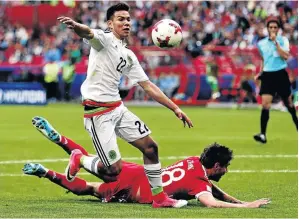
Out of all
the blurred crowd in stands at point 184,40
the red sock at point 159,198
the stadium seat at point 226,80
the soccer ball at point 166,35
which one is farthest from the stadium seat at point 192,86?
the red sock at point 159,198

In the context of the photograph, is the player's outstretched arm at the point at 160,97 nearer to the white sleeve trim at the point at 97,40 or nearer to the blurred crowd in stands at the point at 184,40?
the white sleeve trim at the point at 97,40

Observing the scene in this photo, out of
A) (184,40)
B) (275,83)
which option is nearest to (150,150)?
(275,83)

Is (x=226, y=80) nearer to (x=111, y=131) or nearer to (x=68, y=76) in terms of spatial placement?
(x=68, y=76)

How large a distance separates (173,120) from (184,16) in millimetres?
12586

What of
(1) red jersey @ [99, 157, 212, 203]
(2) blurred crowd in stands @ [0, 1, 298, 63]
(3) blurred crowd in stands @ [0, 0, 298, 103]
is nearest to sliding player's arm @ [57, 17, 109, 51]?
(1) red jersey @ [99, 157, 212, 203]

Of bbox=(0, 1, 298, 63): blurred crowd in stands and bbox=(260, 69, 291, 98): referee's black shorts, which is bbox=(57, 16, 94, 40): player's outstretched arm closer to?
bbox=(260, 69, 291, 98): referee's black shorts

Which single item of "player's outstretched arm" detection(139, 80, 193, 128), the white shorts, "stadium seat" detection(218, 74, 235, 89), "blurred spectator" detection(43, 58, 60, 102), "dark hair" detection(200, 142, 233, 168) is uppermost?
"player's outstretched arm" detection(139, 80, 193, 128)

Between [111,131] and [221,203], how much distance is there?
1527mm

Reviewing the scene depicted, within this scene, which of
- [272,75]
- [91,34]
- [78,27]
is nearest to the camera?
[78,27]

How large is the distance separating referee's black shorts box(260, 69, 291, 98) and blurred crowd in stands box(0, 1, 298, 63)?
520 inches

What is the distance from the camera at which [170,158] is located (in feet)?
54.4

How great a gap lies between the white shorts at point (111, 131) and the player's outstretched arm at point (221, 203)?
1.01 metres

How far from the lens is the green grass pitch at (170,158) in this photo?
10.1m

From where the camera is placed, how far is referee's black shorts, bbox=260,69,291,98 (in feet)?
63.9
